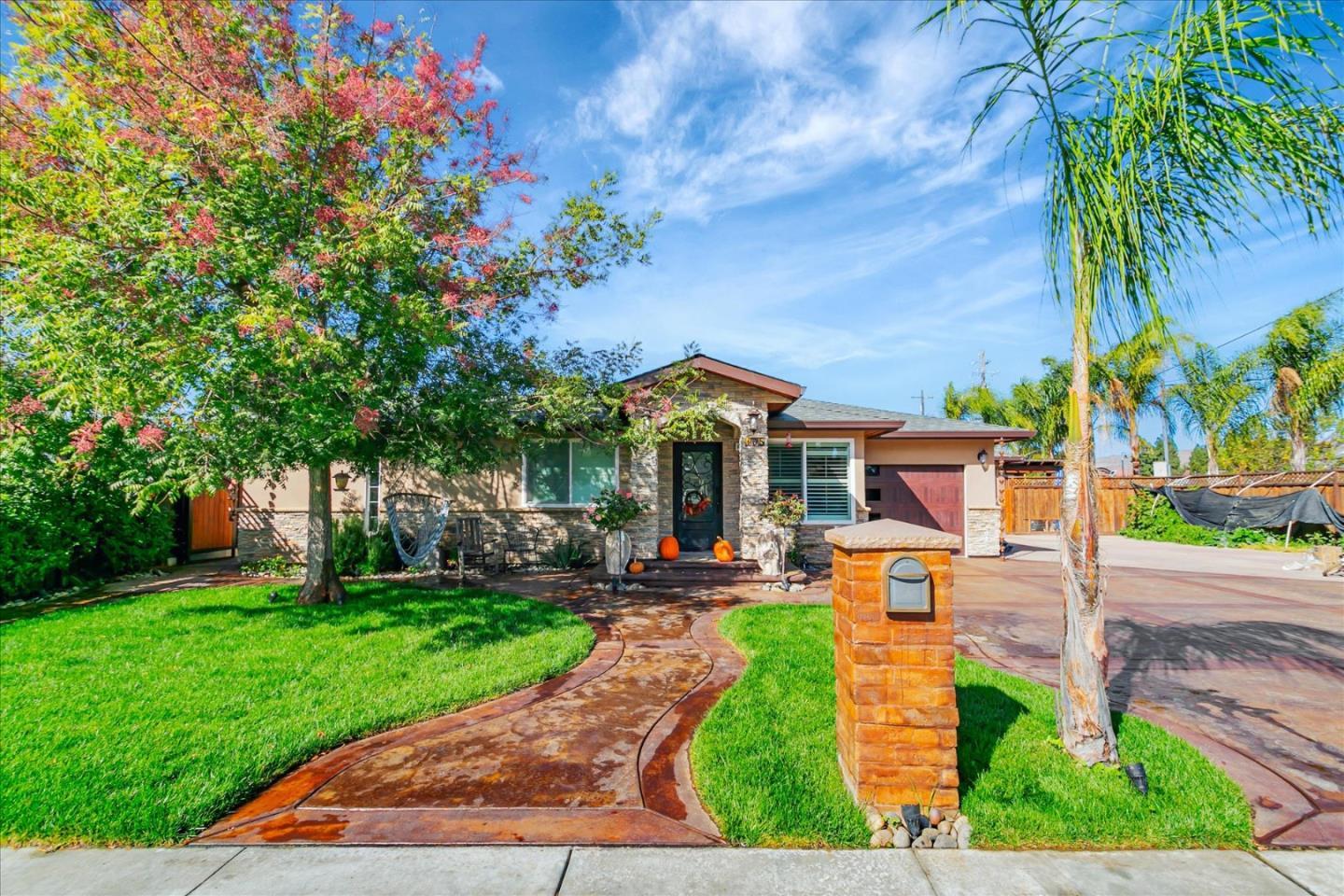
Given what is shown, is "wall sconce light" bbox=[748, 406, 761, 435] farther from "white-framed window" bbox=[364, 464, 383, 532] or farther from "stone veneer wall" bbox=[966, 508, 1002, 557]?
"white-framed window" bbox=[364, 464, 383, 532]

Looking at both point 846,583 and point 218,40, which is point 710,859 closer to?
point 846,583

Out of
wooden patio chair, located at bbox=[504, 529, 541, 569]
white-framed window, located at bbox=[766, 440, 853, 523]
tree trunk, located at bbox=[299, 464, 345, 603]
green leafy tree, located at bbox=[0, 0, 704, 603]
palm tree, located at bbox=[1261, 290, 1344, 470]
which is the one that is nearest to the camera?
green leafy tree, located at bbox=[0, 0, 704, 603]

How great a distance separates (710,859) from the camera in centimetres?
244

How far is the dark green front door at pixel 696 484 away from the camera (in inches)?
451

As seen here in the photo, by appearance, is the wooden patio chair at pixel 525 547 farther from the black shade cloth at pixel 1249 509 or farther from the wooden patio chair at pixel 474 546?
the black shade cloth at pixel 1249 509

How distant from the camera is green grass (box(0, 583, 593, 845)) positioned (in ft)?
9.50

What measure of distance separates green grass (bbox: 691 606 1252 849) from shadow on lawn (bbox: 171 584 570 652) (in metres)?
2.92

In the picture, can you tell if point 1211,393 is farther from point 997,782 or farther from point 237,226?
point 237,226

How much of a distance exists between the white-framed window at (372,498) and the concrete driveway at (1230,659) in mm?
10425

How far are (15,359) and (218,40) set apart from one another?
4.09 m

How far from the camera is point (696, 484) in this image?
37.7ft

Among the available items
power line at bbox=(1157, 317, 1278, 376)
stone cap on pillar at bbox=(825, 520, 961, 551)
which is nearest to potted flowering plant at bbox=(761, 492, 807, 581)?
stone cap on pillar at bbox=(825, 520, 961, 551)

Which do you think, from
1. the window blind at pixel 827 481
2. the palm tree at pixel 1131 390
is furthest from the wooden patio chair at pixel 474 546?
the palm tree at pixel 1131 390

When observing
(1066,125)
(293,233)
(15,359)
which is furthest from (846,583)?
(15,359)
